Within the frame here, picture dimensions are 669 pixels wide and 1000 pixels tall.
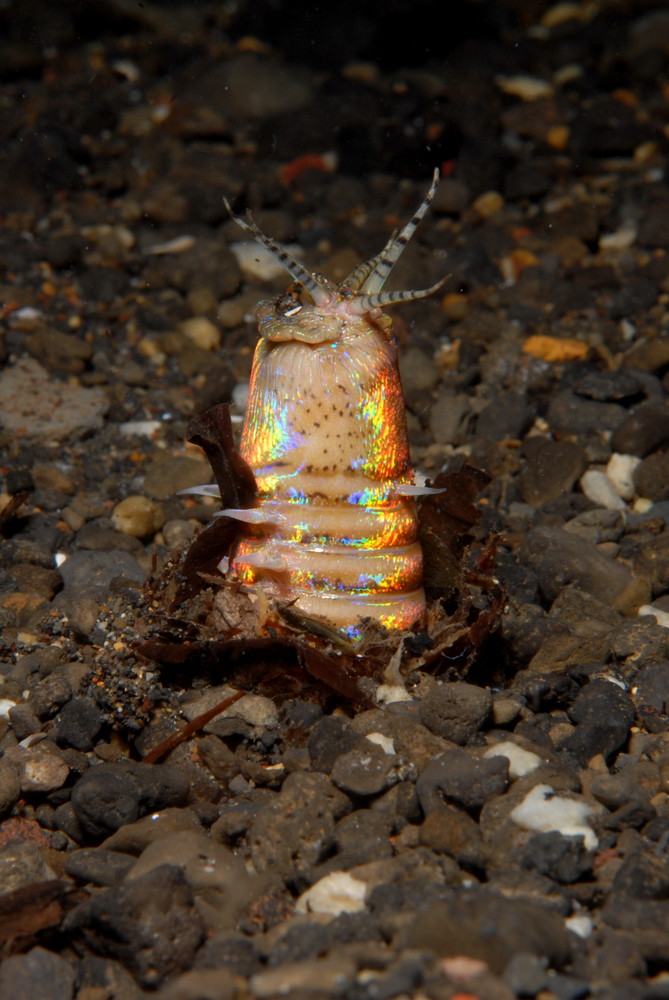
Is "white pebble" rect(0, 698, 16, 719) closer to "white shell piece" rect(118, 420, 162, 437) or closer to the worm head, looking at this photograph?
the worm head

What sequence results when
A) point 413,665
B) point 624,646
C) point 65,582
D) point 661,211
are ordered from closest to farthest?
1. point 413,665
2. point 624,646
3. point 65,582
4. point 661,211

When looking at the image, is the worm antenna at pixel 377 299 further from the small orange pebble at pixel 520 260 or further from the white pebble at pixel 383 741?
the small orange pebble at pixel 520 260

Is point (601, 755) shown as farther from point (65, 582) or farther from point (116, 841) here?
point (65, 582)

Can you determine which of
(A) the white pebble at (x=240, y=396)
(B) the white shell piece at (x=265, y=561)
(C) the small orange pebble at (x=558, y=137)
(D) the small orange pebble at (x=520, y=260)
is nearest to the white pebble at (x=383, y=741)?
(B) the white shell piece at (x=265, y=561)

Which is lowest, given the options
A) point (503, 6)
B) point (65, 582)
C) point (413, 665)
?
point (65, 582)

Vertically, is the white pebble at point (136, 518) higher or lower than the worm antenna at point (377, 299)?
lower

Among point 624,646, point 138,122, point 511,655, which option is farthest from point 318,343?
point 138,122

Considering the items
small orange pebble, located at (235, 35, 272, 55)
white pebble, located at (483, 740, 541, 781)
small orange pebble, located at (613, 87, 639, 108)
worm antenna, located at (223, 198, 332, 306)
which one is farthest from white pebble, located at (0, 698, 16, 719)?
small orange pebble, located at (235, 35, 272, 55)
